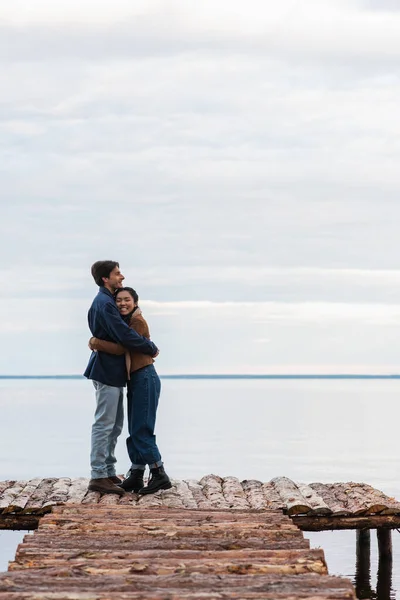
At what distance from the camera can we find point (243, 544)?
848 cm

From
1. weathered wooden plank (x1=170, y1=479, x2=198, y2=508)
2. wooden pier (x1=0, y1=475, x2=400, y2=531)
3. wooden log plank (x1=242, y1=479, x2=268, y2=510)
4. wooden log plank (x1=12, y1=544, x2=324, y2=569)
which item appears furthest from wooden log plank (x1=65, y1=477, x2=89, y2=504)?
wooden log plank (x1=12, y1=544, x2=324, y2=569)

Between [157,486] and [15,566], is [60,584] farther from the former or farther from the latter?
[157,486]

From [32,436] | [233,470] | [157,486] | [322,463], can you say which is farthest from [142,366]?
[32,436]

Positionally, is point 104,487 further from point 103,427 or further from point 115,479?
point 103,427

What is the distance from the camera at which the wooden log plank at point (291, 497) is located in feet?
36.8

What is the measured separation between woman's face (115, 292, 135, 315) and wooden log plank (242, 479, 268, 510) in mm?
2694

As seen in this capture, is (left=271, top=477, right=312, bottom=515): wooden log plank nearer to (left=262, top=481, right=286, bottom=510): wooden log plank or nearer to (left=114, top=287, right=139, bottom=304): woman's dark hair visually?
(left=262, top=481, right=286, bottom=510): wooden log plank

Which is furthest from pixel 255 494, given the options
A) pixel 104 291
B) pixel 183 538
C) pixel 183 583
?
pixel 183 583

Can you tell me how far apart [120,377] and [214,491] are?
1996mm

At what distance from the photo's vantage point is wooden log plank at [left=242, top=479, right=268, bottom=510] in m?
11.3

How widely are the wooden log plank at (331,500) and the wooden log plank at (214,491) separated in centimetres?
126

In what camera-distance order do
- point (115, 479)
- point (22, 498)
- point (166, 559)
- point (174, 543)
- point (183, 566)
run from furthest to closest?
point (115, 479) < point (22, 498) < point (174, 543) < point (166, 559) < point (183, 566)

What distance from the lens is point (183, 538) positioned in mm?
8844

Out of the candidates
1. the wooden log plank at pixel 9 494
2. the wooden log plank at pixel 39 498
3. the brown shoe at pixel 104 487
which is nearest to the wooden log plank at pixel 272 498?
the brown shoe at pixel 104 487
